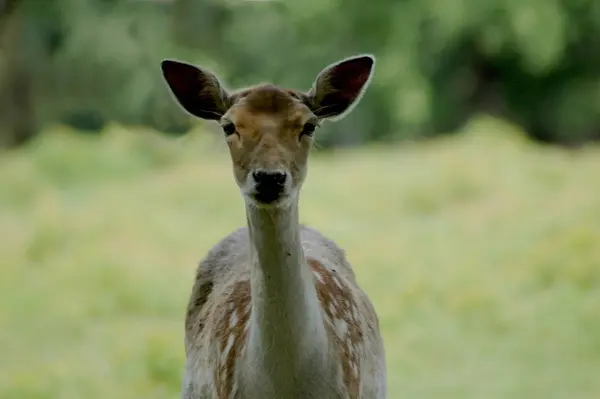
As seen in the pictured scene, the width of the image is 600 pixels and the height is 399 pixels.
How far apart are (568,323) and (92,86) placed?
534 centimetres

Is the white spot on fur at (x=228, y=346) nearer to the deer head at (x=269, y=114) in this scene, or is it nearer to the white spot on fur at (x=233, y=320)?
the white spot on fur at (x=233, y=320)

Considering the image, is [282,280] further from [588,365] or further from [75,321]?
[75,321]

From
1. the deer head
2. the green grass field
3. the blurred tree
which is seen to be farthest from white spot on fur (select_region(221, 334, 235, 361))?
the blurred tree

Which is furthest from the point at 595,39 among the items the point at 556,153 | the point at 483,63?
the point at 556,153

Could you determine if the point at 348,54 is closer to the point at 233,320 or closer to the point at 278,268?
the point at 233,320

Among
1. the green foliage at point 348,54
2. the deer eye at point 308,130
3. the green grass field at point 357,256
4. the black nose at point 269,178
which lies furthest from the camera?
the green foliage at point 348,54

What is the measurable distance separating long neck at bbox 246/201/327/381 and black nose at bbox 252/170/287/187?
159 mm

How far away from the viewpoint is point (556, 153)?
933 centimetres

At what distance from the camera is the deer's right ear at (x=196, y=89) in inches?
93.3

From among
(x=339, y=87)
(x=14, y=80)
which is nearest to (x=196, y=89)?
(x=339, y=87)

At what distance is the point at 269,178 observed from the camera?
2.05 meters

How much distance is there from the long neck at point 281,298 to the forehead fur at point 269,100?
7.9 inches

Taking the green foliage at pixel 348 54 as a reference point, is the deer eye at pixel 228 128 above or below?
below

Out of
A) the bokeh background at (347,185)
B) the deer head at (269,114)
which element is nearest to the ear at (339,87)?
the deer head at (269,114)
